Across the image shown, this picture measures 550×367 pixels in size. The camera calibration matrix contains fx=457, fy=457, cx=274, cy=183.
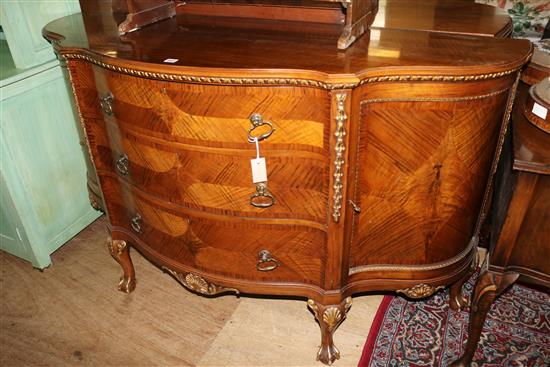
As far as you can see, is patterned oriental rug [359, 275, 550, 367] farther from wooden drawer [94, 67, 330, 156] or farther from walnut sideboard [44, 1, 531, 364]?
wooden drawer [94, 67, 330, 156]

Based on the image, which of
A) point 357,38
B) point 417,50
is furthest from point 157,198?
point 417,50

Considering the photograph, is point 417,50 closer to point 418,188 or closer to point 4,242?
point 418,188

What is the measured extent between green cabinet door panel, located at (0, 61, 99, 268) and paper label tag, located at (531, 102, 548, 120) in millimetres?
2036

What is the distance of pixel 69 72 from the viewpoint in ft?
5.46

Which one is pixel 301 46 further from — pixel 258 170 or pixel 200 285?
pixel 200 285

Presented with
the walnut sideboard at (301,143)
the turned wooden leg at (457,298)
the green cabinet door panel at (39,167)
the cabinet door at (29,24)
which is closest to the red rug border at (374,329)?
the walnut sideboard at (301,143)

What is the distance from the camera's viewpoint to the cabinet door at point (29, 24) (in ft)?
6.40

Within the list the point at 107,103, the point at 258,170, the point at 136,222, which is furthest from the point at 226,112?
the point at 136,222

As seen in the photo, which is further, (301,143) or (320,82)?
(301,143)

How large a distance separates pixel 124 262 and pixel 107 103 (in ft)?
2.82

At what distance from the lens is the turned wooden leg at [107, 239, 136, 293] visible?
202 centimetres

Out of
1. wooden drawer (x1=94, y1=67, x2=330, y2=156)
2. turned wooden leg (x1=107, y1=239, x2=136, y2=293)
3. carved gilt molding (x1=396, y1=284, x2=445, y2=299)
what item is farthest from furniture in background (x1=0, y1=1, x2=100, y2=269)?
carved gilt molding (x1=396, y1=284, x2=445, y2=299)

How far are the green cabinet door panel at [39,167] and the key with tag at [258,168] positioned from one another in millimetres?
1304

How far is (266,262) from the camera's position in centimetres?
160
